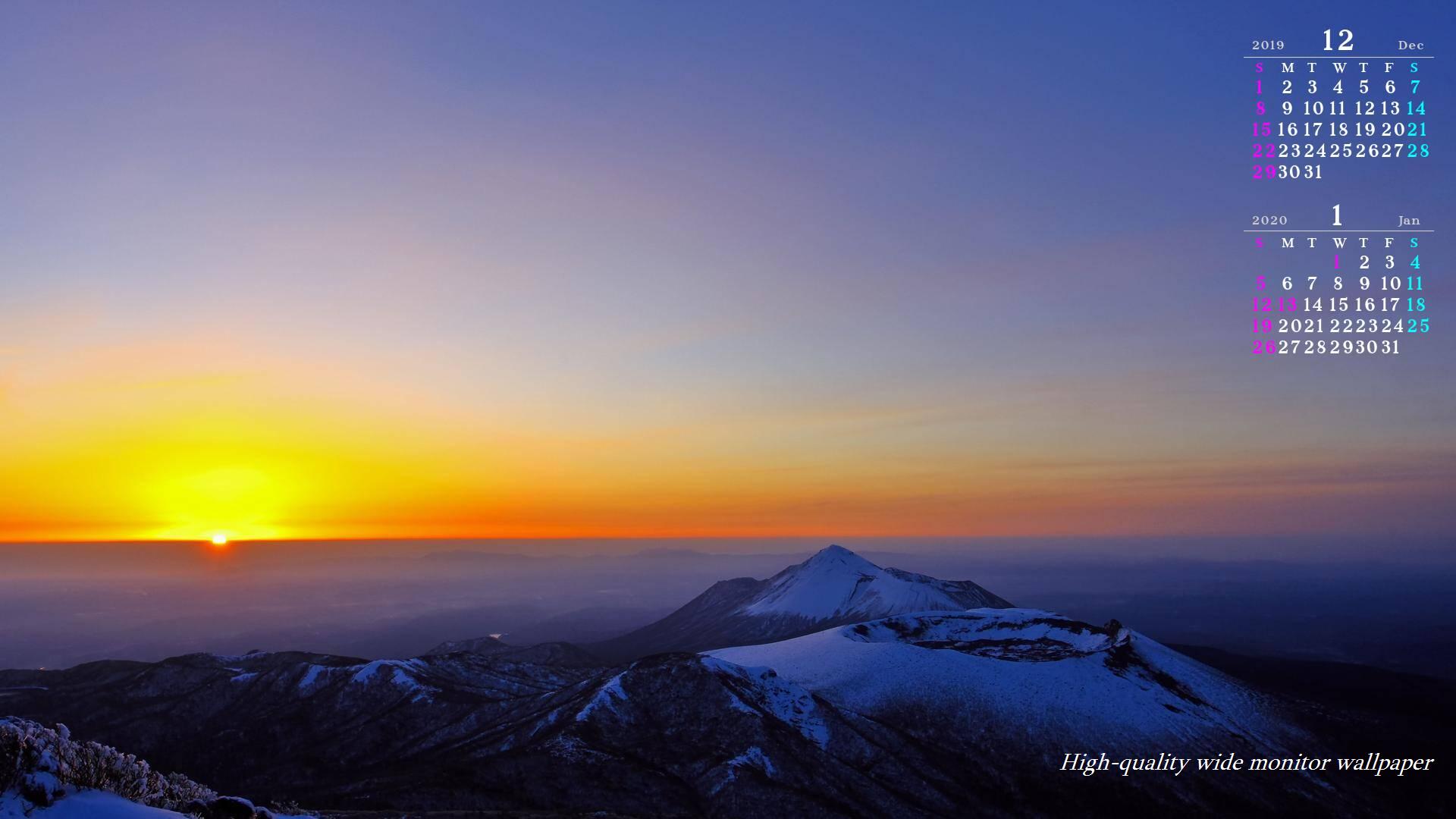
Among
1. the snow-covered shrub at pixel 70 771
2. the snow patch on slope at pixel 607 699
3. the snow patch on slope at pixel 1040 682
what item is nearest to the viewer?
the snow-covered shrub at pixel 70 771

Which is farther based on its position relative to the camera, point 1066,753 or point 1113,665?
point 1113,665

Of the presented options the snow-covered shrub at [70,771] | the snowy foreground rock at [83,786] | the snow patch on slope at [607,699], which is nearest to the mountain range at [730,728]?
the snow patch on slope at [607,699]

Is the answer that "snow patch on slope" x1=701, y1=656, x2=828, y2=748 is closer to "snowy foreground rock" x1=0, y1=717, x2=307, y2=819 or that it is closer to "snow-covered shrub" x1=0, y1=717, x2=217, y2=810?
"snow-covered shrub" x1=0, y1=717, x2=217, y2=810

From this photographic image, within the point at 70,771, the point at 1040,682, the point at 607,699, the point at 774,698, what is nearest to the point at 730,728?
the point at 774,698

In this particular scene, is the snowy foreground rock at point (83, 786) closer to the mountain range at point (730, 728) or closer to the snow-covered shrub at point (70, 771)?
the snow-covered shrub at point (70, 771)

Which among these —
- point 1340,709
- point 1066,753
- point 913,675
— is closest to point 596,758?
point 913,675

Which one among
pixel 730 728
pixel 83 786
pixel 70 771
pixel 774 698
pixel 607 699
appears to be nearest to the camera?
pixel 83 786

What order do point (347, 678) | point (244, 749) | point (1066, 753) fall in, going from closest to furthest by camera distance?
1. point (1066, 753)
2. point (244, 749)
3. point (347, 678)

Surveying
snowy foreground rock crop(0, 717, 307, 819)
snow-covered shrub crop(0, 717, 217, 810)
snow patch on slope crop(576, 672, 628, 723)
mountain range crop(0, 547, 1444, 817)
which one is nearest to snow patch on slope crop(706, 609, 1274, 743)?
mountain range crop(0, 547, 1444, 817)

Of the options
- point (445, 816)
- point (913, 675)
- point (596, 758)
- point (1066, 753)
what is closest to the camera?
point (445, 816)

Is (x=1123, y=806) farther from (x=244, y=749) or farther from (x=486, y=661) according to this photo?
(x=244, y=749)

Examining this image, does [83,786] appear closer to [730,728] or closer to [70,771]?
[70,771]
